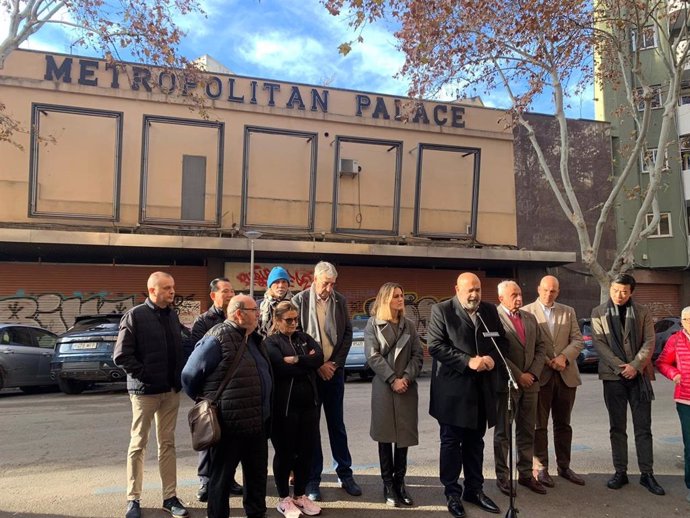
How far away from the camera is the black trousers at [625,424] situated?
504cm

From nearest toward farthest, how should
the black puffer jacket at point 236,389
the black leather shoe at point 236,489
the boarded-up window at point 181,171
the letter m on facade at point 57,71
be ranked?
the black puffer jacket at point 236,389 < the black leather shoe at point 236,489 < the letter m on facade at point 57,71 < the boarded-up window at point 181,171

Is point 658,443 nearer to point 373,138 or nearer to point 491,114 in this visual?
point 373,138

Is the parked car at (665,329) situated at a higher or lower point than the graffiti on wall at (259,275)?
lower

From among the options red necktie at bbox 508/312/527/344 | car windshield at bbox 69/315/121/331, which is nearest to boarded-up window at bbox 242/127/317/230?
car windshield at bbox 69/315/121/331

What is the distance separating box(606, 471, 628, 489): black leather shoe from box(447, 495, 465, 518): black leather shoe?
1598 millimetres

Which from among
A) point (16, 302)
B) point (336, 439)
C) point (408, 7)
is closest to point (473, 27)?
point (408, 7)

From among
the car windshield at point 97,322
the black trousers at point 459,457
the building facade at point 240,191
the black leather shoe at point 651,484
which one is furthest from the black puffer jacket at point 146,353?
the building facade at point 240,191

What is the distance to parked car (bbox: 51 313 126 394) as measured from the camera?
34.6 feet

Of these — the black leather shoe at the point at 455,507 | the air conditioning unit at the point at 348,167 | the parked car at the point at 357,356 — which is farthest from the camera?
the air conditioning unit at the point at 348,167

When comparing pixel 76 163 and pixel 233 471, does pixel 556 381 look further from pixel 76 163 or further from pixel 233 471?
pixel 76 163

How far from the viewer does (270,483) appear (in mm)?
5074

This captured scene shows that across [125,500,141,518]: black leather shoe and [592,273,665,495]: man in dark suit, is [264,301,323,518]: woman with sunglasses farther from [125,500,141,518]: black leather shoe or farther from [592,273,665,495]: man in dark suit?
[592,273,665,495]: man in dark suit

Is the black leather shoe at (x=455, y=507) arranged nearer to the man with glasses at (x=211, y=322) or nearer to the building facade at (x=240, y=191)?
the man with glasses at (x=211, y=322)

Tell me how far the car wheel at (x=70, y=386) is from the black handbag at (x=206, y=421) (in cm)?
870
